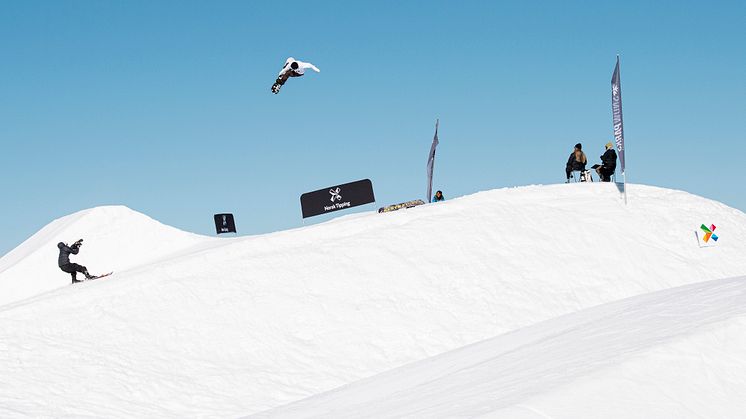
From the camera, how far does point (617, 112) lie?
67.5 ft

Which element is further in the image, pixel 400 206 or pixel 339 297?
pixel 400 206

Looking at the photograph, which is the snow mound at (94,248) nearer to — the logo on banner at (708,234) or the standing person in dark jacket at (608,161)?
the standing person in dark jacket at (608,161)

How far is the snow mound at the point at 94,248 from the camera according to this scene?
88.2 feet

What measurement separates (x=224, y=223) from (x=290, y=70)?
39.5 feet

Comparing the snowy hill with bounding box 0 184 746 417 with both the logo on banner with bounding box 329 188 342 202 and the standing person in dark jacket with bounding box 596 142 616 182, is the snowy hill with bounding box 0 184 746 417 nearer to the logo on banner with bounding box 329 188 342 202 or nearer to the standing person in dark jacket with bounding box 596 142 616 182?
the standing person in dark jacket with bounding box 596 142 616 182

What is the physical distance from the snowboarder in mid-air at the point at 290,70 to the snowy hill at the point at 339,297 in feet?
13.2

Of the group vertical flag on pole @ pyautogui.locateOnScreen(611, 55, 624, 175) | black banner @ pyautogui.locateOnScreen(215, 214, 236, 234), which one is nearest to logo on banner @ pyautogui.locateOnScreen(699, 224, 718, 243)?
vertical flag on pole @ pyautogui.locateOnScreen(611, 55, 624, 175)

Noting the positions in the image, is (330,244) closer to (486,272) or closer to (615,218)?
(486,272)

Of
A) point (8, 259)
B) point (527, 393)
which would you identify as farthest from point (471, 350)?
point (8, 259)

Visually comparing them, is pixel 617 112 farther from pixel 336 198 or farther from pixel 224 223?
pixel 224 223

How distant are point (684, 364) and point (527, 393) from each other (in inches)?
53.5

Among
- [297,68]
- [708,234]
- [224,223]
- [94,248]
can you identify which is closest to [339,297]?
[297,68]

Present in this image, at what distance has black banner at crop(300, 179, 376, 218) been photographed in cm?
2224

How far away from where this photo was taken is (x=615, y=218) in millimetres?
20375
